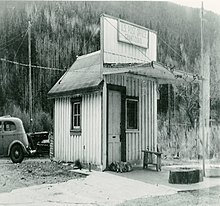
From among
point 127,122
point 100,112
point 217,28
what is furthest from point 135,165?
point 217,28

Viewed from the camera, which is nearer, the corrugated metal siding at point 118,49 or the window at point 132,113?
the corrugated metal siding at point 118,49

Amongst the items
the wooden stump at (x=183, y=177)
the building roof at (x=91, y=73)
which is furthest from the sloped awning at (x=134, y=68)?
the wooden stump at (x=183, y=177)

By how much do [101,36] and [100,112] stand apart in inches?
86.7

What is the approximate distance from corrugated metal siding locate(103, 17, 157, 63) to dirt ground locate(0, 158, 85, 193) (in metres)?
3.48

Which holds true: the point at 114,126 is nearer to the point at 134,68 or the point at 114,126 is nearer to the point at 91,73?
the point at 91,73

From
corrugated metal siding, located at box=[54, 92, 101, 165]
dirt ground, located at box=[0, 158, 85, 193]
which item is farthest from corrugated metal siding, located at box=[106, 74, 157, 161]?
dirt ground, located at box=[0, 158, 85, 193]

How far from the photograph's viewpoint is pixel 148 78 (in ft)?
39.2

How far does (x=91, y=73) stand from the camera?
37.4 ft

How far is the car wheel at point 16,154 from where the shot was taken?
12.6 m

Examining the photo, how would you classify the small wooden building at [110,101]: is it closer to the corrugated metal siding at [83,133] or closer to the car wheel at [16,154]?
the corrugated metal siding at [83,133]

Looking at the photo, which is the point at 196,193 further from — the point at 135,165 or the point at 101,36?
the point at 101,36

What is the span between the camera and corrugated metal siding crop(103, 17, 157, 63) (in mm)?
10523

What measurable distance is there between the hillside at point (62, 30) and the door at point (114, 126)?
1.82m

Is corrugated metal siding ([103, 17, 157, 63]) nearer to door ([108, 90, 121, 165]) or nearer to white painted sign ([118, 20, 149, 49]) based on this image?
white painted sign ([118, 20, 149, 49])
